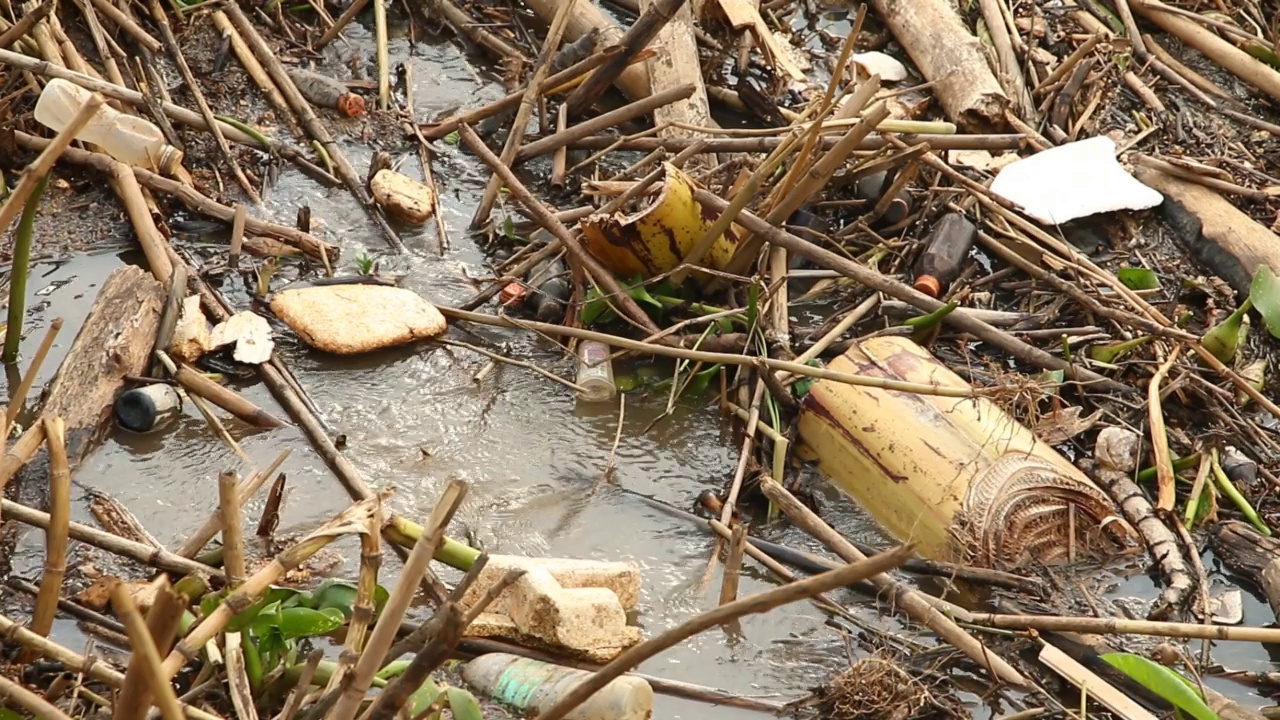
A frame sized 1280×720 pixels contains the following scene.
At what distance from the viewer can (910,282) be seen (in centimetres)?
464

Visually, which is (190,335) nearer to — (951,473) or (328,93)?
(328,93)

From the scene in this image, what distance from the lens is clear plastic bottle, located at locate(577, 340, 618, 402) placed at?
13.4ft

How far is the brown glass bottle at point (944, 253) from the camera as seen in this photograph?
177 inches

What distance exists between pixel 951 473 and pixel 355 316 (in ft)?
6.61

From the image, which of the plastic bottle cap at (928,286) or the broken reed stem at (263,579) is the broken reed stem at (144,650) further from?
the plastic bottle cap at (928,286)

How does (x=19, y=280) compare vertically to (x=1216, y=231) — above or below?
below

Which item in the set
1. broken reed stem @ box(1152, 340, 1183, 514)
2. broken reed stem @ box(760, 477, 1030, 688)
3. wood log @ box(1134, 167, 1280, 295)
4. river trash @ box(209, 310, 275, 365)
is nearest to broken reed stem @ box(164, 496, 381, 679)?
broken reed stem @ box(760, 477, 1030, 688)

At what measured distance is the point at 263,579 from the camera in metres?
2.02

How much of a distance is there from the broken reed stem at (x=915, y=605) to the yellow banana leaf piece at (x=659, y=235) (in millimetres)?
1120

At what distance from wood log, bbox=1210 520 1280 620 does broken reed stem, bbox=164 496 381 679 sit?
2676mm

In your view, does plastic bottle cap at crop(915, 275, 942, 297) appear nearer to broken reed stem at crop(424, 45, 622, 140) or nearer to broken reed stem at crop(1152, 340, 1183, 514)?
broken reed stem at crop(1152, 340, 1183, 514)

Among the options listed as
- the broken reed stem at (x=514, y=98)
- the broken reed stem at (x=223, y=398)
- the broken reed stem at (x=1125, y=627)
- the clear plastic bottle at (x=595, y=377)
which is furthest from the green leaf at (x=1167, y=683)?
the broken reed stem at (x=514, y=98)

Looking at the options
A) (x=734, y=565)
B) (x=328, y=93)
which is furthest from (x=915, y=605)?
(x=328, y=93)

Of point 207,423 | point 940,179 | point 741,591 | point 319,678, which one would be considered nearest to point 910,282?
point 940,179
